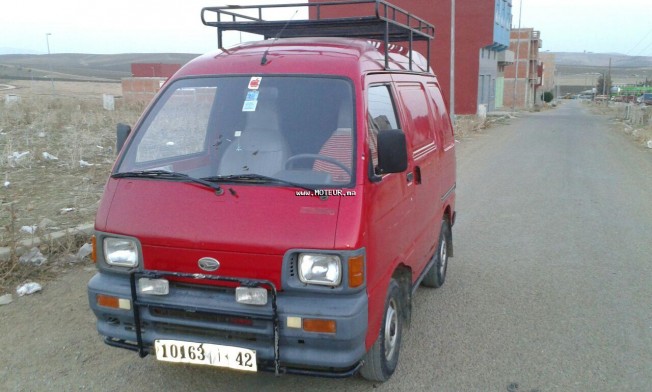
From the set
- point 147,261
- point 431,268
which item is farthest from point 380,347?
point 431,268

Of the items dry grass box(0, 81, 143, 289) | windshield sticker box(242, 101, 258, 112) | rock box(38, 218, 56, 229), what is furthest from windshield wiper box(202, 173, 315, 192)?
rock box(38, 218, 56, 229)

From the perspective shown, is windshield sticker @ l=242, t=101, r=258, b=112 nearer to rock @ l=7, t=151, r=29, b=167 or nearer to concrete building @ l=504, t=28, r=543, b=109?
rock @ l=7, t=151, r=29, b=167

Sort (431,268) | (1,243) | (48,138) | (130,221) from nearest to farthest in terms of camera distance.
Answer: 1. (130,221)
2. (431,268)
3. (1,243)
4. (48,138)

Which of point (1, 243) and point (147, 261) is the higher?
point (147, 261)

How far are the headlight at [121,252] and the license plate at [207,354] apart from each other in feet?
1.62

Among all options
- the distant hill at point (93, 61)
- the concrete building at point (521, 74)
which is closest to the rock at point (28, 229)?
the concrete building at point (521, 74)

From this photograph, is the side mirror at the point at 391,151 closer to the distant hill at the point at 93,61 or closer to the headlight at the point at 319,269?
the headlight at the point at 319,269

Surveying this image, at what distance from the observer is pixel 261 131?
3.82m

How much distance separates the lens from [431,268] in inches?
218

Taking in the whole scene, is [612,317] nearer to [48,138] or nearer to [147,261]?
[147,261]

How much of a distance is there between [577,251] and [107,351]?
5.28m

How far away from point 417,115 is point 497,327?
184 cm

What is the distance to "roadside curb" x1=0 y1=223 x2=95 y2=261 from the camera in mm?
5715

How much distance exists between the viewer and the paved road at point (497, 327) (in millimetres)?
3910
